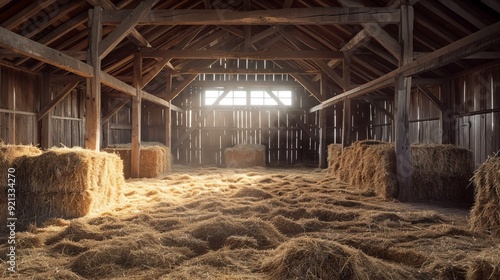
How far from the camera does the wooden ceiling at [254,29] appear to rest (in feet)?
21.1

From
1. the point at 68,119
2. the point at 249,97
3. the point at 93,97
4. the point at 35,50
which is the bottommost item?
the point at 68,119

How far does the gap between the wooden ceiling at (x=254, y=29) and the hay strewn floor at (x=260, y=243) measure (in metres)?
2.30

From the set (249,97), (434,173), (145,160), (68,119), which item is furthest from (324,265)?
(249,97)

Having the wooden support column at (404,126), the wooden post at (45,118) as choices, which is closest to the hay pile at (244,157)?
the wooden post at (45,118)

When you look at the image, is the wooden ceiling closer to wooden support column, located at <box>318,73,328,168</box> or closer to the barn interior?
the barn interior

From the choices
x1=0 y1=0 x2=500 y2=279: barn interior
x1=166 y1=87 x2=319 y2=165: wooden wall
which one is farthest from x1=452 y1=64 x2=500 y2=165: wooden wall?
x1=166 y1=87 x2=319 y2=165: wooden wall

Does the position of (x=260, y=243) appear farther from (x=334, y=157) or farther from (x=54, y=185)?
(x=334, y=157)

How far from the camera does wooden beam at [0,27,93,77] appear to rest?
12.9 feet

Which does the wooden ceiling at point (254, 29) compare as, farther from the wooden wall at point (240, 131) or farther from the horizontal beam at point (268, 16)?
the wooden wall at point (240, 131)

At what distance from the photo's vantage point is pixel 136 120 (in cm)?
939

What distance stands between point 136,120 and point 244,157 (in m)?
5.24

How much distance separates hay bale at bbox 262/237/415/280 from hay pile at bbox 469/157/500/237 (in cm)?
178

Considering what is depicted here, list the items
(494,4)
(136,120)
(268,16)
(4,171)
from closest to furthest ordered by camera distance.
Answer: (4,171)
(494,4)
(268,16)
(136,120)

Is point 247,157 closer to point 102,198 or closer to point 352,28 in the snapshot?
point 352,28
